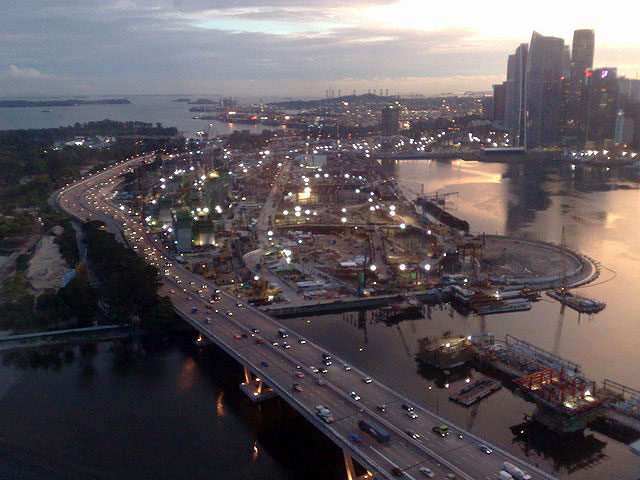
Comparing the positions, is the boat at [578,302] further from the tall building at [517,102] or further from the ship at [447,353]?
the tall building at [517,102]

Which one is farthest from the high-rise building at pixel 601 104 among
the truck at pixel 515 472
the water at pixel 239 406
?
the truck at pixel 515 472

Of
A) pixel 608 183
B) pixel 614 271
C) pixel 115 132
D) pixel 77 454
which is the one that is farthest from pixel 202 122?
pixel 77 454

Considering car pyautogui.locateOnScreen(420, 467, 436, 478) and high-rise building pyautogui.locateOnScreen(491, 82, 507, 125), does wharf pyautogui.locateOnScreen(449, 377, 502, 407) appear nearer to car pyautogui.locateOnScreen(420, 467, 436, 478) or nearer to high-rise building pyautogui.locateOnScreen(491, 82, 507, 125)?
car pyautogui.locateOnScreen(420, 467, 436, 478)

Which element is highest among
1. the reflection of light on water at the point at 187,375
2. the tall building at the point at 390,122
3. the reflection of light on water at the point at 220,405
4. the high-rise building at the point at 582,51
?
the high-rise building at the point at 582,51

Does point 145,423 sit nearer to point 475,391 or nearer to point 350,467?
point 350,467

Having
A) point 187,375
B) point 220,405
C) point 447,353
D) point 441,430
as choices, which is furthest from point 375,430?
point 187,375

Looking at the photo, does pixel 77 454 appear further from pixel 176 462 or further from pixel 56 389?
pixel 56 389

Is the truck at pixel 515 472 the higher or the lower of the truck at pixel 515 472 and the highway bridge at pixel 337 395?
the higher
